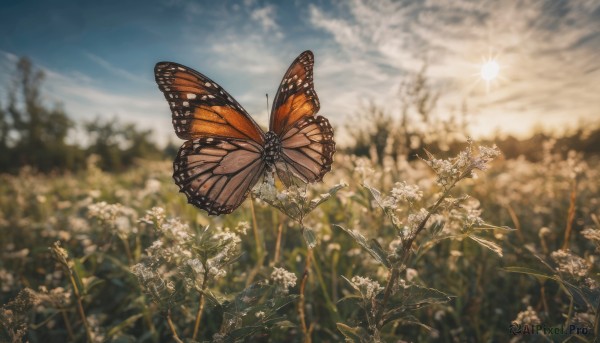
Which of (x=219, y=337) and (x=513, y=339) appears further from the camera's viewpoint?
(x=513, y=339)

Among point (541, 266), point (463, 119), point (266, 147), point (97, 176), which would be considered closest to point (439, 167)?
point (266, 147)

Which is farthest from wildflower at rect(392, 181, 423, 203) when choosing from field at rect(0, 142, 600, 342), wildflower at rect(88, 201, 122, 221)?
wildflower at rect(88, 201, 122, 221)

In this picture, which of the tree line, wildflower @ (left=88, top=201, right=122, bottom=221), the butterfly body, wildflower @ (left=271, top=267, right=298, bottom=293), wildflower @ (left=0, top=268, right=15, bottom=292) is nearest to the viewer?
wildflower @ (left=271, top=267, right=298, bottom=293)

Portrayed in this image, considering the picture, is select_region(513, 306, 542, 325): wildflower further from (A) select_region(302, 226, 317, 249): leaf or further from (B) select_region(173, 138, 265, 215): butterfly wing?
(B) select_region(173, 138, 265, 215): butterfly wing

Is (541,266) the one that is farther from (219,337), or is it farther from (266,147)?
(219,337)

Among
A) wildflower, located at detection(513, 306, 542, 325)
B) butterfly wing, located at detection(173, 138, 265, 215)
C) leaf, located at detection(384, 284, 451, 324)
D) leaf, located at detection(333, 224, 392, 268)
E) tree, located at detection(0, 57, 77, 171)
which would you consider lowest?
leaf, located at detection(384, 284, 451, 324)

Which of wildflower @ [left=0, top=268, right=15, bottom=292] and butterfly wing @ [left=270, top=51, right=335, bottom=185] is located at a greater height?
butterfly wing @ [left=270, top=51, right=335, bottom=185]
